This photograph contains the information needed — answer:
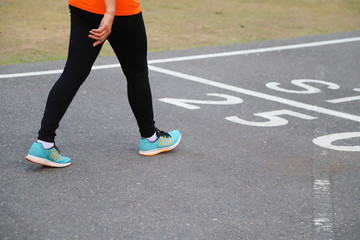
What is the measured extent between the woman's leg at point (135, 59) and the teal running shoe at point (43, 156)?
0.71 m

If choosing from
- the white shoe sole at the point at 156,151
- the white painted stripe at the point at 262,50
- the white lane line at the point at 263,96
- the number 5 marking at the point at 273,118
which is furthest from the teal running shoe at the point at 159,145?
the white painted stripe at the point at 262,50

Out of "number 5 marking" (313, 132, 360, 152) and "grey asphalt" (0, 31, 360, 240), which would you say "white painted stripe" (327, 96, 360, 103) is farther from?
"number 5 marking" (313, 132, 360, 152)

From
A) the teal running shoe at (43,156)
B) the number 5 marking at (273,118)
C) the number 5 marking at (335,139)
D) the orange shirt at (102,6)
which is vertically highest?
the orange shirt at (102,6)

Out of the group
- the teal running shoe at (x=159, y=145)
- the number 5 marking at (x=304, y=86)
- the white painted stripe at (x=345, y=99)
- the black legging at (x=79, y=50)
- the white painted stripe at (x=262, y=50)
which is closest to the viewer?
the black legging at (x=79, y=50)

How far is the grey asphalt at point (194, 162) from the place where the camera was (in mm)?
3564

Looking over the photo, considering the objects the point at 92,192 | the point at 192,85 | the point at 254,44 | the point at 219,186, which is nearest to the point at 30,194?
the point at 92,192

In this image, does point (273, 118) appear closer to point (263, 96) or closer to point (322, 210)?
point (263, 96)

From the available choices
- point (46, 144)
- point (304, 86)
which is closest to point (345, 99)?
point (304, 86)

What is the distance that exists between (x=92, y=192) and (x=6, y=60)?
4914 mm

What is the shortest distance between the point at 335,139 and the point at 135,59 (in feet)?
6.59

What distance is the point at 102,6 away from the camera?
13.7 ft

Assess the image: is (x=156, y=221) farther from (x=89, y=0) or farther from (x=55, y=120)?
(x=89, y=0)

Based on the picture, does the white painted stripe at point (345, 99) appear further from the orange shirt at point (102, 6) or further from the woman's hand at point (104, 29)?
the woman's hand at point (104, 29)

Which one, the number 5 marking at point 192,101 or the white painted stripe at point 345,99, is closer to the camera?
the number 5 marking at point 192,101
